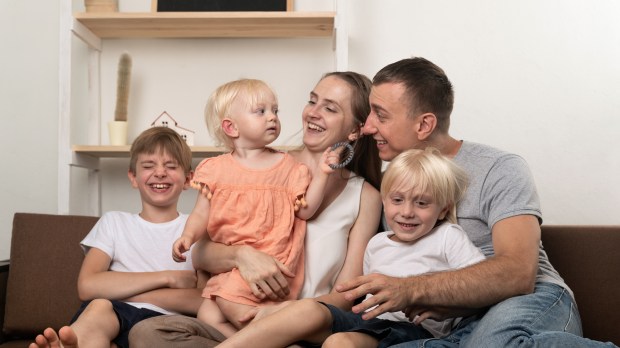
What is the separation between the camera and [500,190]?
214cm

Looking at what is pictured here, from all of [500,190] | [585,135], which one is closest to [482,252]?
[500,190]

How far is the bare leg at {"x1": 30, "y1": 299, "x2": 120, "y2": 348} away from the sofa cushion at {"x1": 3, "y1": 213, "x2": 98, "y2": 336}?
41cm

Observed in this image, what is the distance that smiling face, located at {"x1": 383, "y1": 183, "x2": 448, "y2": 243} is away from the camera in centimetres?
210

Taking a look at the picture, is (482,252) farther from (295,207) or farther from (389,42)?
(389,42)

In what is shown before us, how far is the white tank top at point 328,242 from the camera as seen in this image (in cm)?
228

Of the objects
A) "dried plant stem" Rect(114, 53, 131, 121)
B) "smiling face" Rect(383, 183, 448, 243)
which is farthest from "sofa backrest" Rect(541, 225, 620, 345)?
"dried plant stem" Rect(114, 53, 131, 121)

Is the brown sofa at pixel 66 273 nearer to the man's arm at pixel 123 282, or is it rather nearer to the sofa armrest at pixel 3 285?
the sofa armrest at pixel 3 285

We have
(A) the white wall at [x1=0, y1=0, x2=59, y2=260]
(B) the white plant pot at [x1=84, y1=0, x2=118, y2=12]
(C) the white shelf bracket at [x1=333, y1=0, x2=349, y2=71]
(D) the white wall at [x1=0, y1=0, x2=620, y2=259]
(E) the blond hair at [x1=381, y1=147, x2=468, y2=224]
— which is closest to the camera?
(E) the blond hair at [x1=381, y1=147, x2=468, y2=224]

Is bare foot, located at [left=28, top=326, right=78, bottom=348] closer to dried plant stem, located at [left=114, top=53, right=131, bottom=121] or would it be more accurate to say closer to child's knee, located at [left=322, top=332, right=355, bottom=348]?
child's knee, located at [left=322, top=332, right=355, bottom=348]

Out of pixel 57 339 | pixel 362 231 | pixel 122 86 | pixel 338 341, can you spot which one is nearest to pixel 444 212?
pixel 362 231

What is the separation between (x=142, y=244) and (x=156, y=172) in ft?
0.75

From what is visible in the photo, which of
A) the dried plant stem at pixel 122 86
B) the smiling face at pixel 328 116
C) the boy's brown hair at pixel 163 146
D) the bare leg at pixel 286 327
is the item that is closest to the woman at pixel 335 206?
the smiling face at pixel 328 116

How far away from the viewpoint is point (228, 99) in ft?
7.55

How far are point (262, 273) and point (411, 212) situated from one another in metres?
0.42
